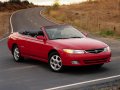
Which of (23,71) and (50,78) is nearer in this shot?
(50,78)

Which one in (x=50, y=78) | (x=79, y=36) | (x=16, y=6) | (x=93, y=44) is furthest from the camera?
(x=16, y=6)

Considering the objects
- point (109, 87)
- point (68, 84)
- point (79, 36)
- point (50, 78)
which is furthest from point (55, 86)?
point (79, 36)

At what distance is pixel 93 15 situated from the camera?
205ft

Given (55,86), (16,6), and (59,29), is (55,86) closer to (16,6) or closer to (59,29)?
(59,29)

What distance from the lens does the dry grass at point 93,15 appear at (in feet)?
144

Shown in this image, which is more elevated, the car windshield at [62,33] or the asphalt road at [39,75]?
the car windshield at [62,33]

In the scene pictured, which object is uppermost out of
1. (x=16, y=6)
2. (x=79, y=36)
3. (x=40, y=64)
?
(x=79, y=36)

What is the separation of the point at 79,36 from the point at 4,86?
4.06m

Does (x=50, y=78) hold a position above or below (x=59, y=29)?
below

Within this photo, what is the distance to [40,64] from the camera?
14.8 m

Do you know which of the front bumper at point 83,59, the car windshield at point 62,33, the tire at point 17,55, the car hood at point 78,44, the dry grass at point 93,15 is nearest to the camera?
the front bumper at point 83,59

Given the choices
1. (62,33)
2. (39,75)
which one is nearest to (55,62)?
(39,75)

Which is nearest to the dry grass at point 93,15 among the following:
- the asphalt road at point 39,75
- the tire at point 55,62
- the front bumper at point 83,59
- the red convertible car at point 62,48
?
the red convertible car at point 62,48

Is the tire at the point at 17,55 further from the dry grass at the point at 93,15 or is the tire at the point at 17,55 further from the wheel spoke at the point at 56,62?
the dry grass at the point at 93,15
